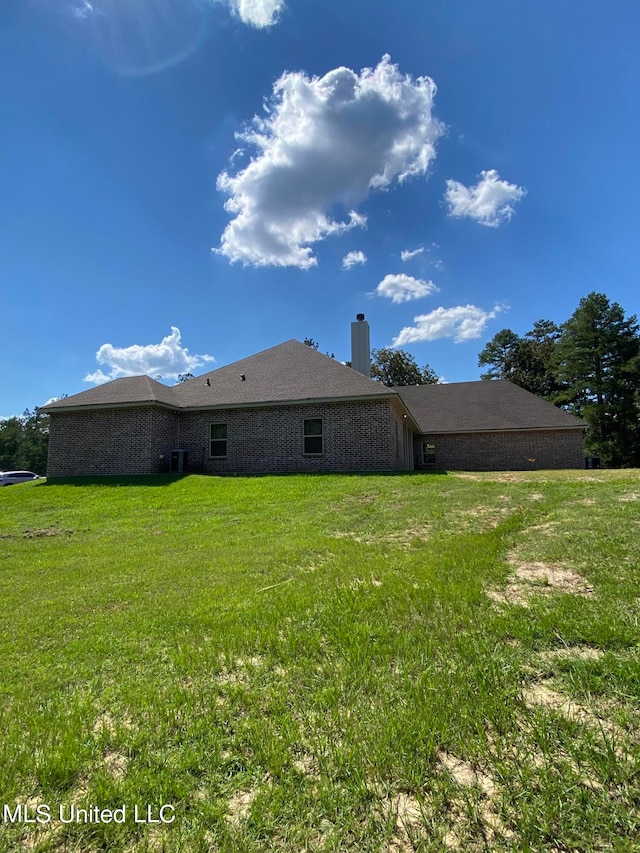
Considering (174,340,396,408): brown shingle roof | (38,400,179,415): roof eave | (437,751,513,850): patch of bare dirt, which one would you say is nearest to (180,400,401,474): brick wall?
(174,340,396,408): brown shingle roof

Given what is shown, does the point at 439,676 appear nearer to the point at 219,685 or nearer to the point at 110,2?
the point at 219,685

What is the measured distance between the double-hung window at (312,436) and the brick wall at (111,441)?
5.40 m

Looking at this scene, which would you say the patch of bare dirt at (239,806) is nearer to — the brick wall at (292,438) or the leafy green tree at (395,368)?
the brick wall at (292,438)

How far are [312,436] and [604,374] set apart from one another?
97.8 ft

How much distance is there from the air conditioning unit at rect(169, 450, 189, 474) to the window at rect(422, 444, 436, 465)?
12778mm

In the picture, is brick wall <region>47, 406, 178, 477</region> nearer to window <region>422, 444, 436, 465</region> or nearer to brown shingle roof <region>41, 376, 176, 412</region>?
brown shingle roof <region>41, 376, 176, 412</region>

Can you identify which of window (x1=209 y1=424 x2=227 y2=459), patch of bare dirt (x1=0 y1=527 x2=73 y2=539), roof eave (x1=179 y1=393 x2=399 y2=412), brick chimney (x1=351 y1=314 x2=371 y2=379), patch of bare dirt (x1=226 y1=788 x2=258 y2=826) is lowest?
patch of bare dirt (x1=0 y1=527 x2=73 y2=539)

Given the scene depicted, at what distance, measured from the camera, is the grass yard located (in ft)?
5.63

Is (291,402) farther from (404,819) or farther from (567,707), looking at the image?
(404,819)

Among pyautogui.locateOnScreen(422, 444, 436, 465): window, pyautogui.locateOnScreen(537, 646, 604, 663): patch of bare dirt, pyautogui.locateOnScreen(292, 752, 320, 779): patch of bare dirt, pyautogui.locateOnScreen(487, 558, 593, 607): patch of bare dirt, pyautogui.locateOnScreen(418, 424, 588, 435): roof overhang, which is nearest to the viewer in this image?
pyautogui.locateOnScreen(292, 752, 320, 779): patch of bare dirt

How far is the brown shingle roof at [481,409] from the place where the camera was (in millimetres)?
21422

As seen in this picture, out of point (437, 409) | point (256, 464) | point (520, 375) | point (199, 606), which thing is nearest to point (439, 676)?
point (199, 606)

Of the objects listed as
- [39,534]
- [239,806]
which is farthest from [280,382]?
[239,806]

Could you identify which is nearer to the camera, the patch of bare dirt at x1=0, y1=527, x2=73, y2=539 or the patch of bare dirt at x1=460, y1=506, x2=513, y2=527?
the patch of bare dirt at x1=460, y1=506, x2=513, y2=527
